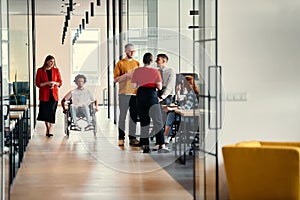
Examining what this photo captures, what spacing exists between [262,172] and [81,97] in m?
7.47

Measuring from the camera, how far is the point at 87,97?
12609 millimetres

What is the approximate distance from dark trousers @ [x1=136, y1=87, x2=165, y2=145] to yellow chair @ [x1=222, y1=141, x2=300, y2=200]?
13.3ft

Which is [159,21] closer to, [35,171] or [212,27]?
[35,171]

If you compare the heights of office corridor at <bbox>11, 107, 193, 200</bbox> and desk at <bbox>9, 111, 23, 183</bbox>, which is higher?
desk at <bbox>9, 111, 23, 183</bbox>

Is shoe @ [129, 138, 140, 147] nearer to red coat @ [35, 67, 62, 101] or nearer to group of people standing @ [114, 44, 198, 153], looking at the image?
group of people standing @ [114, 44, 198, 153]

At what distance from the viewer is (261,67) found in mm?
6223

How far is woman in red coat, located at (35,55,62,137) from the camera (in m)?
12.2

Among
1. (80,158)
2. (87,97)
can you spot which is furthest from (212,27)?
(87,97)

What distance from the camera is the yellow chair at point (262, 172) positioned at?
5.37 meters

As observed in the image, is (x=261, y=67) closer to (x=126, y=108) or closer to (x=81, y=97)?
(x=126, y=108)

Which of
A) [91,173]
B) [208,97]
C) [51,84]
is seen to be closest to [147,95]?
[91,173]

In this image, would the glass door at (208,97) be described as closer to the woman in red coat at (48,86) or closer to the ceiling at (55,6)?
the woman in red coat at (48,86)

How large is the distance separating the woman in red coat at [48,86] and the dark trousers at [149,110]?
2.93 meters

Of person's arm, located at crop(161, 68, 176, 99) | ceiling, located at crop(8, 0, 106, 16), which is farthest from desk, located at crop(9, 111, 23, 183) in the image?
ceiling, located at crop(8, 0, 106, 16)
